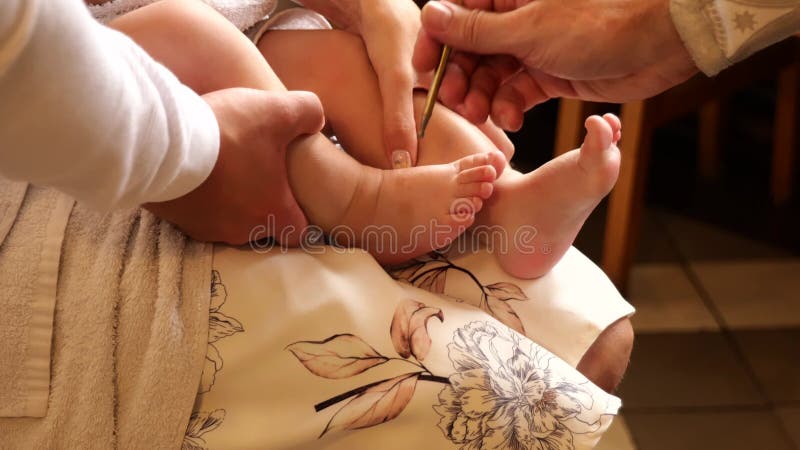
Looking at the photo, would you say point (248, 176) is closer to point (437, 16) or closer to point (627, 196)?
point (437, 16)

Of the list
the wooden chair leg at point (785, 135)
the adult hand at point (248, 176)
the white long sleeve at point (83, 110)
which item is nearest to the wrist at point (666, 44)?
the adult hand at point (248, 176)

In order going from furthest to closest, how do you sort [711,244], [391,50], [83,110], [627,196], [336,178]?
[711,244]
[627,196]
[391,50]
[336,178]
[83,110]

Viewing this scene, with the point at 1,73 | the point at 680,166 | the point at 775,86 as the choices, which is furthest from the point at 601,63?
the point at 775,86

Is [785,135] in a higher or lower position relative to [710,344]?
higher

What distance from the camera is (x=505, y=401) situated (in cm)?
64

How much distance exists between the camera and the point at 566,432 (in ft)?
2.10

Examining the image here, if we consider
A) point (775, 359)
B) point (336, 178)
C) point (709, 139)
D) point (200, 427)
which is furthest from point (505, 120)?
point (709, 139)

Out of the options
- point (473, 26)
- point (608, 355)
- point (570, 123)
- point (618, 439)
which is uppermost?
point (473, 26)

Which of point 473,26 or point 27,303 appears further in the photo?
point 473,26

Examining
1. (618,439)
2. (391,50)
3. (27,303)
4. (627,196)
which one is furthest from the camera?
(627,196)

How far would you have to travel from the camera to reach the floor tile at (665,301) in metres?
1.53

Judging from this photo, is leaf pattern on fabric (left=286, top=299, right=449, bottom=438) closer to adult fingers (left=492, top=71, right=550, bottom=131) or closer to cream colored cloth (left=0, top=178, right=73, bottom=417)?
cream colored cloth (left=0, top=178, right=73, bottom=417)

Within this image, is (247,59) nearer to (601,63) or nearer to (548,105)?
(601,63)

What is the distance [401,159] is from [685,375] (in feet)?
2.85
